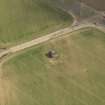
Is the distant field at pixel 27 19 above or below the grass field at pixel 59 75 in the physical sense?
above

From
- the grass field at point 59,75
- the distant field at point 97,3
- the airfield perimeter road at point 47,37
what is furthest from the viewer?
the distant field at point 97,3

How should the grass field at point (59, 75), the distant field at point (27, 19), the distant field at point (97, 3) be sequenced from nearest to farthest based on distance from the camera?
1. the grass field at point (59, 75)
2. the distant field at point (27, 19)
3. the distant field at point (97, 3)

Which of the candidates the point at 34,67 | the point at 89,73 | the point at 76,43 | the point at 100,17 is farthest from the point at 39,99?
the point at 100,17

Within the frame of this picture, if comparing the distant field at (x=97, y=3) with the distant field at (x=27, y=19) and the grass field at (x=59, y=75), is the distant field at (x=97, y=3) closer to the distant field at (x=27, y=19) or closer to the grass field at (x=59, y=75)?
the distant field at (x=27, y=19)

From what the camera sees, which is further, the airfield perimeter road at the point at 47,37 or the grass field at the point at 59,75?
the airfield perimeter road at the point at 47,37

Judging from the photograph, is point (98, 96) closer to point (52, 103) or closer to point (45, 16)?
point (52, 103)

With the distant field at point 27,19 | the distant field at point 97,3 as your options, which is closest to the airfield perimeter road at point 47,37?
the distant field at point 27,19

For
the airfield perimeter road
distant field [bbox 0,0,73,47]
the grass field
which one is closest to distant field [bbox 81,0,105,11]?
the airfield perimeter road
